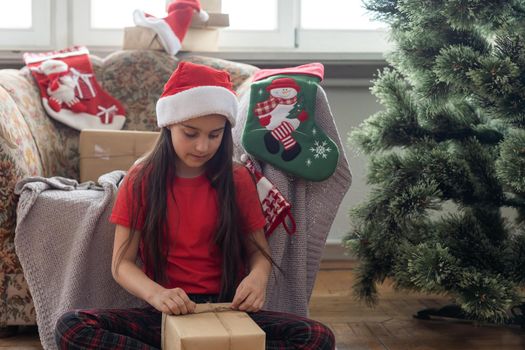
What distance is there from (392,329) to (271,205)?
642 millimetres

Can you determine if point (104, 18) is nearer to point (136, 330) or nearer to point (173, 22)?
point (173, 22)

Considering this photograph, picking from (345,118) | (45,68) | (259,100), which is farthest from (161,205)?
(345,118)

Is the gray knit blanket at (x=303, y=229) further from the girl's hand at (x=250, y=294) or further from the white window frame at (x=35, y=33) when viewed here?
the white window frame at (x=35, y=33)

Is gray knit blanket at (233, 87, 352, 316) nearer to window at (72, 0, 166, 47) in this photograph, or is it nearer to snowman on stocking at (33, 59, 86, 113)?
snowman on stocking at (33, 59, 86, 113)

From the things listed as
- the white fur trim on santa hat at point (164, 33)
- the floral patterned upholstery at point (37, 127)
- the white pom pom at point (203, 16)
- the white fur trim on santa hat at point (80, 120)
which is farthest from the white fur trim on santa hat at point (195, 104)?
the white pom pom at point (203, 16)

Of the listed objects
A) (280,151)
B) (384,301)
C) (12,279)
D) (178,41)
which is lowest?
(384,301)

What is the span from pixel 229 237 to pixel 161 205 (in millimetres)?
147

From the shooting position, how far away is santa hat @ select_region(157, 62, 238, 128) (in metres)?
1.64

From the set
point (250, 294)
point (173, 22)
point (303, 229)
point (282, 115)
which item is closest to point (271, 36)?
point (173, 22)

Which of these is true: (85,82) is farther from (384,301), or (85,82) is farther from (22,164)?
(384,301)

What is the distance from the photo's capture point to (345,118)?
3162 mm

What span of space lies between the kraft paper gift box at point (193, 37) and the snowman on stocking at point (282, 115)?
37.1 inches

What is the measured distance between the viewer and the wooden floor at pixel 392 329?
2.08 metres

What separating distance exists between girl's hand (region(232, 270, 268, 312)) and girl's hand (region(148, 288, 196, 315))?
92 mm
